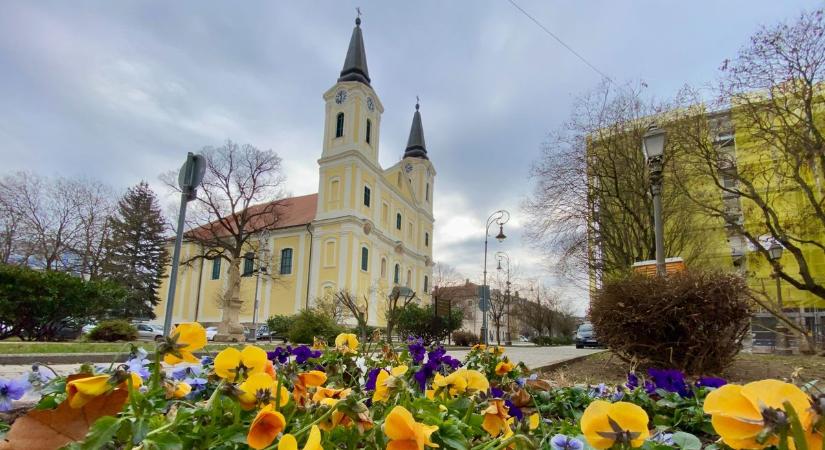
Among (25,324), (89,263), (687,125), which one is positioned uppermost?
(687,125)

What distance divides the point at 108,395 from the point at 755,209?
72.2ft

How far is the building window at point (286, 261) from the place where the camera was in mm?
37812

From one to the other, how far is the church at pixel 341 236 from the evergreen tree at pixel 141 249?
8.87 feet

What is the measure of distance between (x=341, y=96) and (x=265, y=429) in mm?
38342

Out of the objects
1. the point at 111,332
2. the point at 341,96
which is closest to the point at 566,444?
the point at 111,332

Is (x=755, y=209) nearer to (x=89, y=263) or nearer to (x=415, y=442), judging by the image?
(x=415, y=442)

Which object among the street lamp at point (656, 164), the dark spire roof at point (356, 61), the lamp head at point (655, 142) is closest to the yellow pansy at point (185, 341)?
the street lamp at point (656, 164)

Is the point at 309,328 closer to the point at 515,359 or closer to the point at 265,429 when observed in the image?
the point at 515,359

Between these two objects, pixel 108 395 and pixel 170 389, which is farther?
pixel 170 389

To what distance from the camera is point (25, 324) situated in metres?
12.2

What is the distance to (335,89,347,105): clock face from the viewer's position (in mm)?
37106

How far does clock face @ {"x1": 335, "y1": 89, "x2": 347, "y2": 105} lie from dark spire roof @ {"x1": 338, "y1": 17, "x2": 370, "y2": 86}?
3.72 feet

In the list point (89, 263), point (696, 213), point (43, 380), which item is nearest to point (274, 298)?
point (89, 263)

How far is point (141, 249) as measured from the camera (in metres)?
43.3
